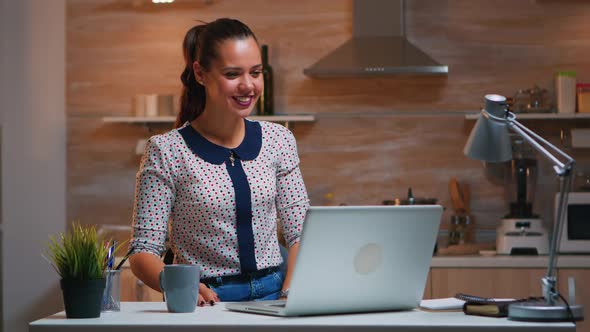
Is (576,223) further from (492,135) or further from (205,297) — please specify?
(205,297)

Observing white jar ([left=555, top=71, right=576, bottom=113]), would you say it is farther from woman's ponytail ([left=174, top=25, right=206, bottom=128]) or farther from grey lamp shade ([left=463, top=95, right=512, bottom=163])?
grey lamp shade ([left=463, top=95, right=512, bottom=163])

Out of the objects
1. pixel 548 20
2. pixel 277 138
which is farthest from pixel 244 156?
pixel 548 20

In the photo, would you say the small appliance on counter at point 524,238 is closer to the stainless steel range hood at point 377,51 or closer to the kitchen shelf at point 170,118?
the stainless steel range hood at point 377,51

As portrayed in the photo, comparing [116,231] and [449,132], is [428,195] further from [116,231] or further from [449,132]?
[116,231]

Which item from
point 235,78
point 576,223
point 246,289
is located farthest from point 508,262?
point 235,78

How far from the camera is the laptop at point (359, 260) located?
5.54 feet

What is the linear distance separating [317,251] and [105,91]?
10.7ft

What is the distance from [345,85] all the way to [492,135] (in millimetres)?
2689

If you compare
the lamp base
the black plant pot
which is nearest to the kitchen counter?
the lamp base

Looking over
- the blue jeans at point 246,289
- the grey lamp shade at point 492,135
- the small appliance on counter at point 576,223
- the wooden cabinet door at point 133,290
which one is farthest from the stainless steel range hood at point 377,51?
the grey lamp shade at point 492,135

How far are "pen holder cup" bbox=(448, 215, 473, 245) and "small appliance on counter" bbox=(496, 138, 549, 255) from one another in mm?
150

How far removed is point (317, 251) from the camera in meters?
1.69

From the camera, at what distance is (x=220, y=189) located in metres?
2.29

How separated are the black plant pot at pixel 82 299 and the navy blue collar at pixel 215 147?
1.93ft
